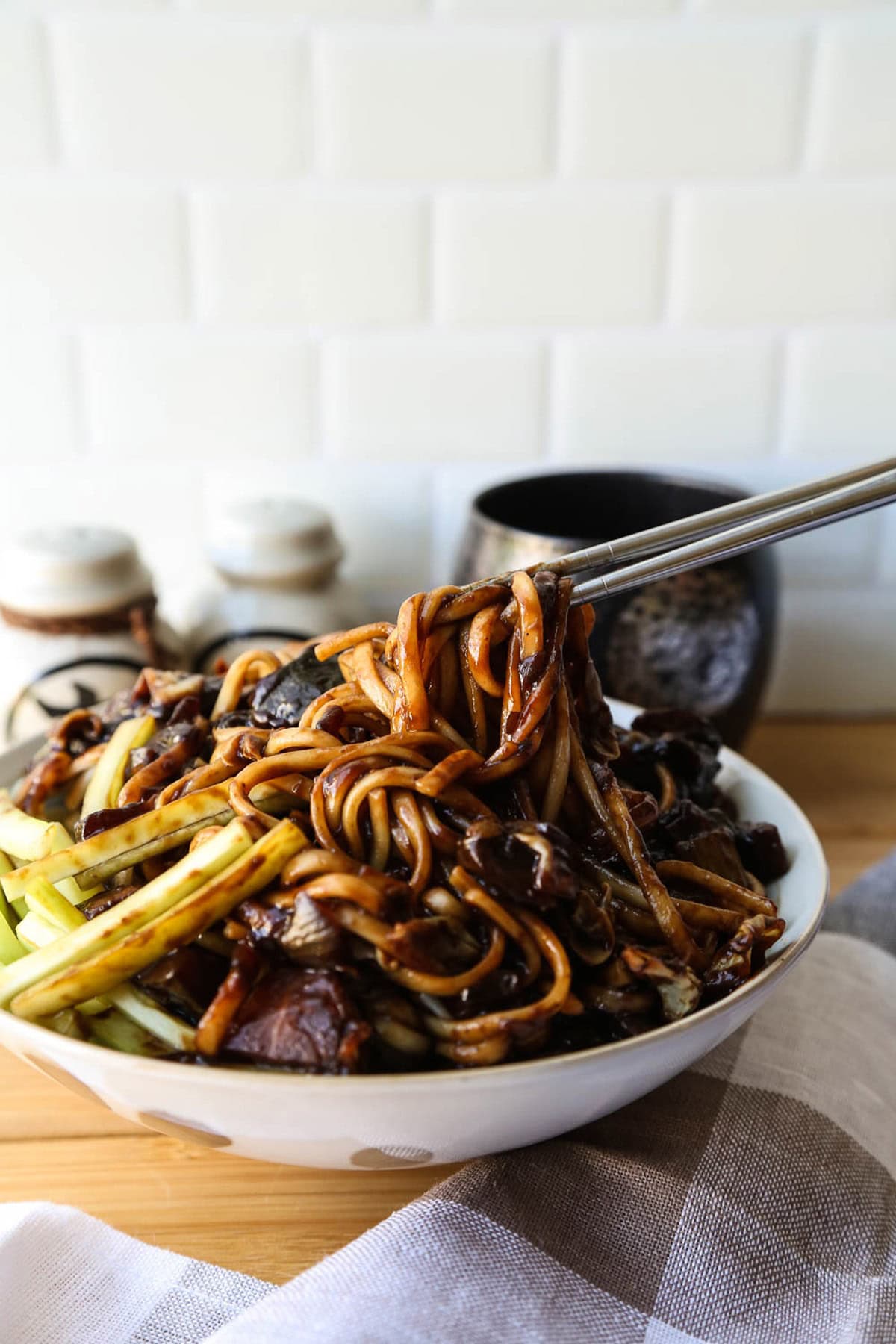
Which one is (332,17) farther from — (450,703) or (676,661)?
(450,703)

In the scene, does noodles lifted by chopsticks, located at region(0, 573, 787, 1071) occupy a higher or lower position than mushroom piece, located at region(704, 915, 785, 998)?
higher

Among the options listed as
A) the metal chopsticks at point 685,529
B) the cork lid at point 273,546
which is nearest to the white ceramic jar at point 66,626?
the cork lid at point 273,546

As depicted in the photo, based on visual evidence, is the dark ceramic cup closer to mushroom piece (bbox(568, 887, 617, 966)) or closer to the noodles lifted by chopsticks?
the noodles lifted by chopsticks

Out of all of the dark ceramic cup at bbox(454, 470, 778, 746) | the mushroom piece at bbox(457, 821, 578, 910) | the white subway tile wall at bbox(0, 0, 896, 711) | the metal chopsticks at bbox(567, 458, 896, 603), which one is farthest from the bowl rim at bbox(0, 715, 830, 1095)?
the white subway tile wall at bbox(0, 0, 896, 711)

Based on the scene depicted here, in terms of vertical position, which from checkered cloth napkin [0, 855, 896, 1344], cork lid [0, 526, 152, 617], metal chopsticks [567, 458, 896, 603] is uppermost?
metal chopsticks [567, 458, 896, 603]

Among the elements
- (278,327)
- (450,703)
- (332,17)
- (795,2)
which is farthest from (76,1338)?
(795,2)

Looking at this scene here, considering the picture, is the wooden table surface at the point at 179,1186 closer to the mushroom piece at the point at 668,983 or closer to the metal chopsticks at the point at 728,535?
the mushroom piece at the point at 668,983
